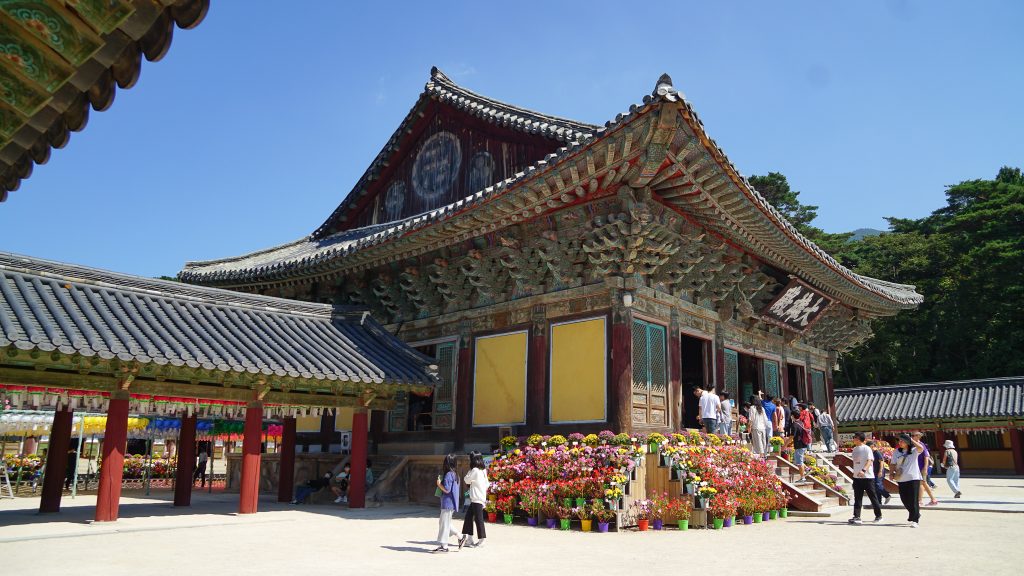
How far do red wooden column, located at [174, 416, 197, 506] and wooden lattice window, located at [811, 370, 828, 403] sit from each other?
17.6m

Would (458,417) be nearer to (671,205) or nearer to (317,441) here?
(317,441)

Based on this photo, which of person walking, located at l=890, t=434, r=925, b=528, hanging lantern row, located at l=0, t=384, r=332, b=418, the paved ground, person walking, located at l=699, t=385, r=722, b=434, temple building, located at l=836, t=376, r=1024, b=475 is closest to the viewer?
the paved ground

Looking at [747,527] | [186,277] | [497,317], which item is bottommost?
[747,527]

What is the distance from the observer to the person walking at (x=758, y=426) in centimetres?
1491

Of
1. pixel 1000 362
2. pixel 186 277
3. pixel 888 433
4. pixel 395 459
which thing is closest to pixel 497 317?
pixel 395 459

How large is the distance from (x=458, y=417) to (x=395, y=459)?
1690mm

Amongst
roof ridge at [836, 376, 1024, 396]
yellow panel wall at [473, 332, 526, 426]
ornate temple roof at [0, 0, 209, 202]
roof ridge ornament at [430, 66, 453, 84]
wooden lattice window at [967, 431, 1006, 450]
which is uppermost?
roof ridge ornament at [430, 66, 453, 84]

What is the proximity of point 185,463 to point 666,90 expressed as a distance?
481 inches

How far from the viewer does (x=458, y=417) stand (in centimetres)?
1550

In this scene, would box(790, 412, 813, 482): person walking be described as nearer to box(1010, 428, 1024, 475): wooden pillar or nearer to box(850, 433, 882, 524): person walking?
box(850, 433, 882, 524): person walking

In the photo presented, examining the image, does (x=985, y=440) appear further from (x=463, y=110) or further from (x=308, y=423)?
(x=308, y=423)

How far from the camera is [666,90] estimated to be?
962 cm

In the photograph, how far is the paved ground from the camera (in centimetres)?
696

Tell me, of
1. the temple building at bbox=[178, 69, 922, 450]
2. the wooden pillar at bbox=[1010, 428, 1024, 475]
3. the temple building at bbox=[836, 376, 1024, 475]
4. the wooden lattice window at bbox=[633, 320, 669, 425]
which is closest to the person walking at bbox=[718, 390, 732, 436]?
the temple building at bbox=[178, 69, 922, 450]
